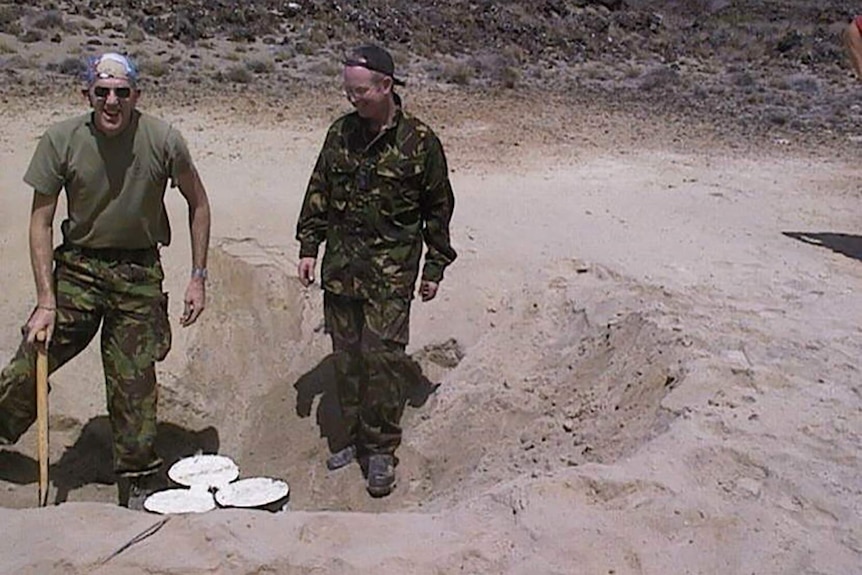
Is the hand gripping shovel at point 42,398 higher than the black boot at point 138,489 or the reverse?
higher

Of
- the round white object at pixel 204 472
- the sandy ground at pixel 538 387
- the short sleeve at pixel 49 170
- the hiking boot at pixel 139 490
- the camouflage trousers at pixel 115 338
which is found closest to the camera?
the sandy ground at pixel 538 387

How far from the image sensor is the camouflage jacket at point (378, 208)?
15.3ft

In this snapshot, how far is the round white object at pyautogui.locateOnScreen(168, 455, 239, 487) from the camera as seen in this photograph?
5.04 meters

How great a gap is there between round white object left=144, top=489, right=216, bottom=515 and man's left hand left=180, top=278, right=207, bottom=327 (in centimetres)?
75

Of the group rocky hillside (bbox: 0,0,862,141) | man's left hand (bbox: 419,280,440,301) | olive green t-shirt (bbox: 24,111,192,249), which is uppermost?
olive green t-shirt (bbox: 24,111,192,249)

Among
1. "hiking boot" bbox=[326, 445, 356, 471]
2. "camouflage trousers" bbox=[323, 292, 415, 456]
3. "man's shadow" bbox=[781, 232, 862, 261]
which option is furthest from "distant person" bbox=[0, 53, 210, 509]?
"man's shadow" bbox=[781, 232, 862, 261]

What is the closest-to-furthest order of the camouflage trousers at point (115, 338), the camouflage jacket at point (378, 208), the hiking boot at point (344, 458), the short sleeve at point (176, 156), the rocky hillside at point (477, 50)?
the short sleeve at point (176, 156) → the camouflage trousers at point (115, 338) → the camouflage jacket at point (378, 208) → the hiking boot at point (344, 458) → the rocky hillside at point (477, 50)

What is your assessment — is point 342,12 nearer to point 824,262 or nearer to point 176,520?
point 824,262

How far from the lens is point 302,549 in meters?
3.47

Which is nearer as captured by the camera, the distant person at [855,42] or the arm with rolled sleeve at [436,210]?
the arm with rolled sleeve at [436,210]

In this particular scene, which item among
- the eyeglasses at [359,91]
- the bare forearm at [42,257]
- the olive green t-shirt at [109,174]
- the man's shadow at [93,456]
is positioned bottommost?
the man's shadow at [93,456]

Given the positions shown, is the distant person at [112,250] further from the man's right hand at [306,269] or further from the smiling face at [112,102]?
the man's right hand at [306,269]

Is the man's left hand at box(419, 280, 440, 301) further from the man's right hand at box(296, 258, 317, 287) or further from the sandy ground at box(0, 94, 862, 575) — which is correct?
the sandy ground at box(0, 94, 862, 575)

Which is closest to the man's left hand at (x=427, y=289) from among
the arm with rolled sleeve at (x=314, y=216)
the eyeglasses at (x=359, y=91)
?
the arm with rolled sleeve at (x=314, y=216)
